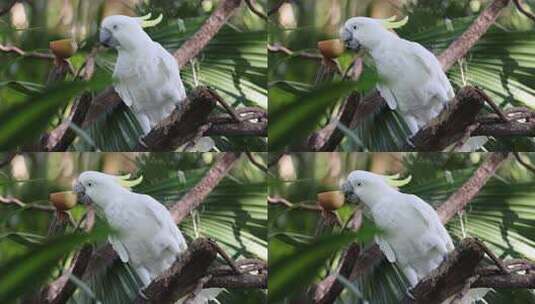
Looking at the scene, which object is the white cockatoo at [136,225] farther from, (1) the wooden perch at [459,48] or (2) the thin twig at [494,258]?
(2) the thin twig at [494,258]

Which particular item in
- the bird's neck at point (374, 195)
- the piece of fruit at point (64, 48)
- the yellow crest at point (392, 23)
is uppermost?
the yellow crest at point (392, 23)

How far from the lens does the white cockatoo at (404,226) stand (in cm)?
315

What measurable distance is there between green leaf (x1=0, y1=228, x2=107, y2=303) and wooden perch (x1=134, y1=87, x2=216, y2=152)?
323mm

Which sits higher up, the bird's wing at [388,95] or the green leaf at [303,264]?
the bird's wing at [388,95]

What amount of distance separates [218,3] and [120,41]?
34 centimetres

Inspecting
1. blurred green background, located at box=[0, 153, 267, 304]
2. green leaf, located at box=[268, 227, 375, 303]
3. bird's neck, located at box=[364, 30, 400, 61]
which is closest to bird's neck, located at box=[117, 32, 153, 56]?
blurred green background, located at box=[0, 153, 267, 304]

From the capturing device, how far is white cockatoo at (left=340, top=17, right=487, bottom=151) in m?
3.18

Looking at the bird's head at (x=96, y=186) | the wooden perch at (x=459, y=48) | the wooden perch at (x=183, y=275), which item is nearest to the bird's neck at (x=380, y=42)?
the wooden perch at (x=459, y=48)

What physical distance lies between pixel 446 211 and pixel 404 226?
153 mm

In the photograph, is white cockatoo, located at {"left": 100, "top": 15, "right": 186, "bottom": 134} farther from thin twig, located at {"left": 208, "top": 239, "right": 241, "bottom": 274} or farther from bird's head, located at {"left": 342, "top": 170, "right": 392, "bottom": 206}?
bird's head, located at {"left": 342, "top": 170, "right": 392, "bottom": 206}

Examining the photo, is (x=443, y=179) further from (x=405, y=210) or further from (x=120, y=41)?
(x=120, y=41)

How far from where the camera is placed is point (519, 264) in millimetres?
3188

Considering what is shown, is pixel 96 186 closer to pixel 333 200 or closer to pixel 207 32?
pixel 207 32

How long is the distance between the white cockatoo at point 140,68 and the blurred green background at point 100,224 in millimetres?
179
